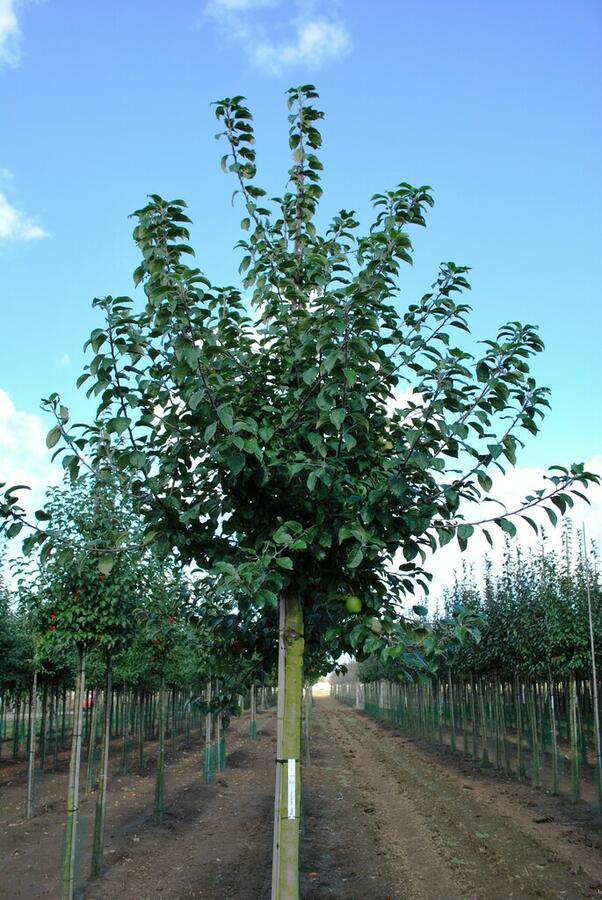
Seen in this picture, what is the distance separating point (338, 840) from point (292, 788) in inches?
419

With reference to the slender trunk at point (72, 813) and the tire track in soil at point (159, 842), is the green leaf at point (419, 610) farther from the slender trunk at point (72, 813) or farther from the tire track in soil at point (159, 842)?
the tire track in soil at point (159, 842)

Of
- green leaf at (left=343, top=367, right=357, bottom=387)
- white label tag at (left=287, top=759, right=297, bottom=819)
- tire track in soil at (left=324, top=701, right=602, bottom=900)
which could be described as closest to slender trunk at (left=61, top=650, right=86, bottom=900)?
tire track in soil at (left=324, top=701, right=602, bottom=900)

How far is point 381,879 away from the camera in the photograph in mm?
10852

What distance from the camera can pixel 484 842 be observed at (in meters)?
13.2

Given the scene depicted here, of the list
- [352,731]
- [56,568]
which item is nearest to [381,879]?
[56,568]

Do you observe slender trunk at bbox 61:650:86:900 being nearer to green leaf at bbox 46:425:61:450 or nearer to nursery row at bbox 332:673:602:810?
nursery row at bbox 332:673:602:810

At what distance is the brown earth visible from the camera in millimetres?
10367

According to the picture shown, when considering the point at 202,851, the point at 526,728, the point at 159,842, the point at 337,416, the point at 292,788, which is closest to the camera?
the point at 337,416

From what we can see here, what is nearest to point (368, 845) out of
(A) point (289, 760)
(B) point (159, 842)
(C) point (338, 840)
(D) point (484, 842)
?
(C) point (338, 840)

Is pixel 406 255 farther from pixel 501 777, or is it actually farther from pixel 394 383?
pixel 501 777

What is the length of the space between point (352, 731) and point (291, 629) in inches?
1815

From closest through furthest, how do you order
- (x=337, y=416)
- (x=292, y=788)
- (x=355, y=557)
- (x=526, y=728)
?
1. (x=355, y=557)
2. (x=337, y=416)
3. (x=292, y=788)
4. (x=526, y=728)

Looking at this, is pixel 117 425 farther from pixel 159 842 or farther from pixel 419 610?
pixel 159 842

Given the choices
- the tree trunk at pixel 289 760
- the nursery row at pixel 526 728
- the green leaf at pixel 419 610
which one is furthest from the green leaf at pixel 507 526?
the nursery row at pixel 526 728
